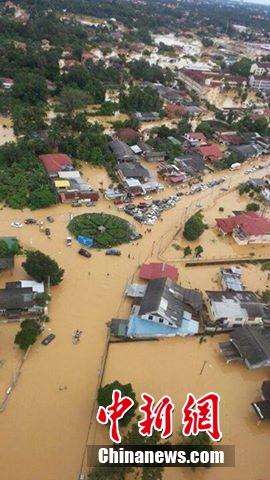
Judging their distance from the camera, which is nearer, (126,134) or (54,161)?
(54,161)

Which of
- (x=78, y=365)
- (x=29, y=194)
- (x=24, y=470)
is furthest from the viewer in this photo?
(x=29, y=194)

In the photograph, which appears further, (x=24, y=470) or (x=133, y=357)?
(x=133, y=357)

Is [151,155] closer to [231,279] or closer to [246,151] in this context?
[246,151]

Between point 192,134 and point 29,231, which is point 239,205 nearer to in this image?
point 192,134

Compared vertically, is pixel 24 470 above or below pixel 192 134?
below

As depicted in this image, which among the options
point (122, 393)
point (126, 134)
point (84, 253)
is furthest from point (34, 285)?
point (126, 134)

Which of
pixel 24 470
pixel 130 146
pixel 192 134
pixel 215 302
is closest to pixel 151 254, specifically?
pixel 215 302

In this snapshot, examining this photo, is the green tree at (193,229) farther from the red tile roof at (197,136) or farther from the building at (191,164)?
the red tile roof at (197,136)
